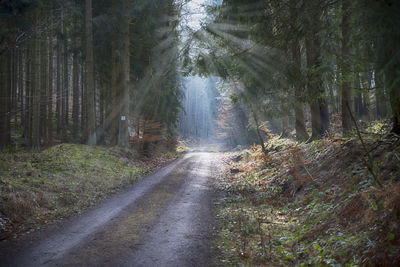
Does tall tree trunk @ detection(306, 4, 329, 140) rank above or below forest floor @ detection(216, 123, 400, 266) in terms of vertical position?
above

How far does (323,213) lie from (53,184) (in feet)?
24.5

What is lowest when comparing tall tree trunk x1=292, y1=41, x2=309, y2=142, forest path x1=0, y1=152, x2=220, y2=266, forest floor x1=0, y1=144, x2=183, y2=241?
forest path x1=0, y1=152, x2=220, y2=266

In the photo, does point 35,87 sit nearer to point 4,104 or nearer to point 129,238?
point 4,104

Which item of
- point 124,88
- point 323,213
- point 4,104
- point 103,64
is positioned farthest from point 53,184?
point 103,64

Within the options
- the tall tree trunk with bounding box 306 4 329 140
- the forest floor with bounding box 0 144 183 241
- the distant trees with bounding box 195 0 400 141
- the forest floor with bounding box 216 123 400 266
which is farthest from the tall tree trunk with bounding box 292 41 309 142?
the forest floor with bounding box 0 144 183 241

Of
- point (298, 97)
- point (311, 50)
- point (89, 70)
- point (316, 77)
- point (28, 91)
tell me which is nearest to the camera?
point (316, 77)

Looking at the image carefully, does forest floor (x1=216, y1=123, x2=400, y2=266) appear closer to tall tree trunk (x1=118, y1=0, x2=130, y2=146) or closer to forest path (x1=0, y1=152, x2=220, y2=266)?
forest path (x1=0, y1=152, x2=220, y2=266)

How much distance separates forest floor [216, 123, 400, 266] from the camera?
3.50 metres

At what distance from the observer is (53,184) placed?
799 cm

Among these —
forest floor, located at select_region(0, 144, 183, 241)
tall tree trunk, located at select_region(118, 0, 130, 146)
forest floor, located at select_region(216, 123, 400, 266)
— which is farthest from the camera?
tall tree trunk, located at select_region(118, 0, 130, 146)

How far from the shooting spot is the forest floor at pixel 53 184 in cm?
579

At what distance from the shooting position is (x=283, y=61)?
905cm

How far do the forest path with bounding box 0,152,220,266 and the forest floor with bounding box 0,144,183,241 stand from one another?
A: 0.68 metres

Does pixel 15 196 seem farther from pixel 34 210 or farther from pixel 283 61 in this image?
pixel 283 61
